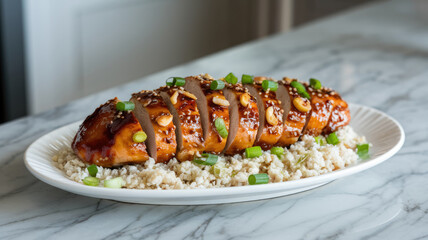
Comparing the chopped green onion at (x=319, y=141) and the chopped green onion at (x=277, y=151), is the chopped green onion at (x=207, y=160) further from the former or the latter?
the chopped green onion at (x=319, y=141)

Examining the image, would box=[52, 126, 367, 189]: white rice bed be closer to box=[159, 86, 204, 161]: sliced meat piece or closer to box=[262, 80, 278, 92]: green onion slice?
box=[159, 86, 204, 161]: sliced meat piece

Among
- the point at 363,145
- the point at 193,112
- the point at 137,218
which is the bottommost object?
the point at 137,218

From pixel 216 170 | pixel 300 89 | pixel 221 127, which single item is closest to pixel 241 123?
pixel 221 127

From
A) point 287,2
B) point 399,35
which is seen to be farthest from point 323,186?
point 287,2

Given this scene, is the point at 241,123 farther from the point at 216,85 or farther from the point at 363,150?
the point at 363,150

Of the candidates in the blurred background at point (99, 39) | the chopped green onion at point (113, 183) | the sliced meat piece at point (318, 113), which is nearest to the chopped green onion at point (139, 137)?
the chopped green onion at point (113, 183)

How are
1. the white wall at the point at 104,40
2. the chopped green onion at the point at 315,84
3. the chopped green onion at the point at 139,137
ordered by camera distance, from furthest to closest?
1. the white wall at the point at 104,40
2. the chopped green onion at the point at 315,84
3. the chopped green onion at the point at 139,137

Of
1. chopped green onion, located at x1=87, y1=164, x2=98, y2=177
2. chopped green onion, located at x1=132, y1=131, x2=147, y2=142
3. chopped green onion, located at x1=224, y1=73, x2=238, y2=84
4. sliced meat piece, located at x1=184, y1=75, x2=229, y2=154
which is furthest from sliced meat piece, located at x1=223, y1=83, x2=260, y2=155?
chopped green onion, located at x1=87, y1=164, x2=98, y2=177

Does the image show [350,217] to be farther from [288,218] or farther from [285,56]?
[285,56]
